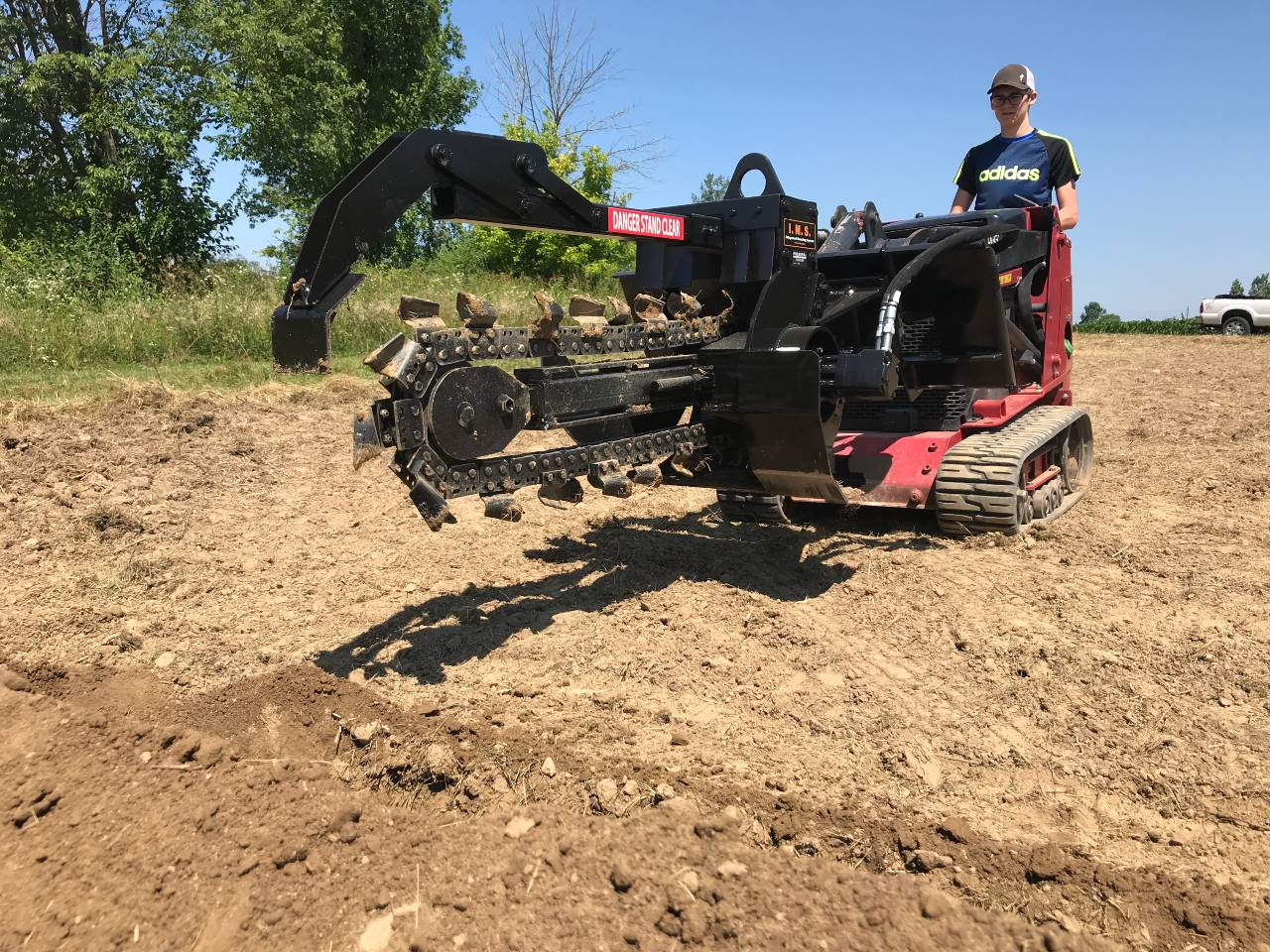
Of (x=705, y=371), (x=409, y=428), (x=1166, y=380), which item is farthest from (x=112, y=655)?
(x=1166, y=380)

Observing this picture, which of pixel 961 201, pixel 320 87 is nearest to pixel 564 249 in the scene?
pixel 320 87

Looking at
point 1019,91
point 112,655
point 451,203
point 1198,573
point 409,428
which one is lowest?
point 112,655

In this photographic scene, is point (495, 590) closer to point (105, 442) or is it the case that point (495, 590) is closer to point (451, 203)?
point (451, 203)

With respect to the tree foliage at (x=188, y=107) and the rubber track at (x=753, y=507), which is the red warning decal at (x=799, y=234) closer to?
the rubber track at (x=753, y=507)

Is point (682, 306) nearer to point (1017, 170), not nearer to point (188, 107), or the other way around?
point (1017, 170)

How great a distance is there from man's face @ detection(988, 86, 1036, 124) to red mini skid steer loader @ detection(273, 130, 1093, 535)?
74 centimetres

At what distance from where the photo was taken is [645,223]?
475 cm

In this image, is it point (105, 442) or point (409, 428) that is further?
point (105, 442)

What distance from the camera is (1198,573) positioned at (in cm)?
517

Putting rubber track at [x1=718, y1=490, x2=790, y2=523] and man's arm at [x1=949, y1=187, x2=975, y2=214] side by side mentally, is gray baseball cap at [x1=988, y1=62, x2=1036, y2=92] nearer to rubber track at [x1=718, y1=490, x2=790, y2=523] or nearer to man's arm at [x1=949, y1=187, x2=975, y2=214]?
man's arm at [x1=949, y1=187, x2=975, y2=214]

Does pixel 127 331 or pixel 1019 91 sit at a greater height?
pixel 1019 91

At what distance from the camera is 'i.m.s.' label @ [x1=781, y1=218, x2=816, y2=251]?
16.7 feet

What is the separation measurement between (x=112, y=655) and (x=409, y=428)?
217cm

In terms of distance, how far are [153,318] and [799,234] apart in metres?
9.91
